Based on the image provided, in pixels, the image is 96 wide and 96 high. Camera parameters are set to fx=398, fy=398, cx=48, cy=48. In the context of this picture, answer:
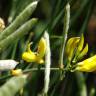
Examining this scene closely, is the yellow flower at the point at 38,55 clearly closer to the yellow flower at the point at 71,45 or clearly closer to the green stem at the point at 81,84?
the yellow flower at the point at 71,45

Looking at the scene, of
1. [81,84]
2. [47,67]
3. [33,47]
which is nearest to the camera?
[47,67]

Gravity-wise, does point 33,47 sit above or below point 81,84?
above

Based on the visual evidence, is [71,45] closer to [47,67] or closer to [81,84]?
[47,67]

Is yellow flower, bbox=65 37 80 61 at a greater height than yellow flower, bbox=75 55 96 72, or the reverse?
yellow flower, bbox=65 37 80 61

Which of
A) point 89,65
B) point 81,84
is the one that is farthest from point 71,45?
point 81,84

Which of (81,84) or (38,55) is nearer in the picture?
(38,55)

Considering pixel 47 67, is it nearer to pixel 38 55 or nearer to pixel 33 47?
pixel 38 55

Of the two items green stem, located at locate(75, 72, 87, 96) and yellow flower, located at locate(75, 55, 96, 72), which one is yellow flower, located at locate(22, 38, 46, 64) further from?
Answer: green stem, located at locate(75, 72, 87, 96)

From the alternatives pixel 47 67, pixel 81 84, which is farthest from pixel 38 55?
pixel 81 84

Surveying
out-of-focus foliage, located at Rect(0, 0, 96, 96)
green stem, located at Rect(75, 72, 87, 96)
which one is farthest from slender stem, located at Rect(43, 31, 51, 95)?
green stem, located at Rect(75, 72, 87, 96)

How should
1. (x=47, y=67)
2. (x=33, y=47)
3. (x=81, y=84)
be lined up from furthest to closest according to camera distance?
(x=81, y=84)
(x=33, y=47)
(x=47, y=67)

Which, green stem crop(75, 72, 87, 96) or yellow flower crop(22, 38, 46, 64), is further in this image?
green stem crop(75, 72, 87, 96)
